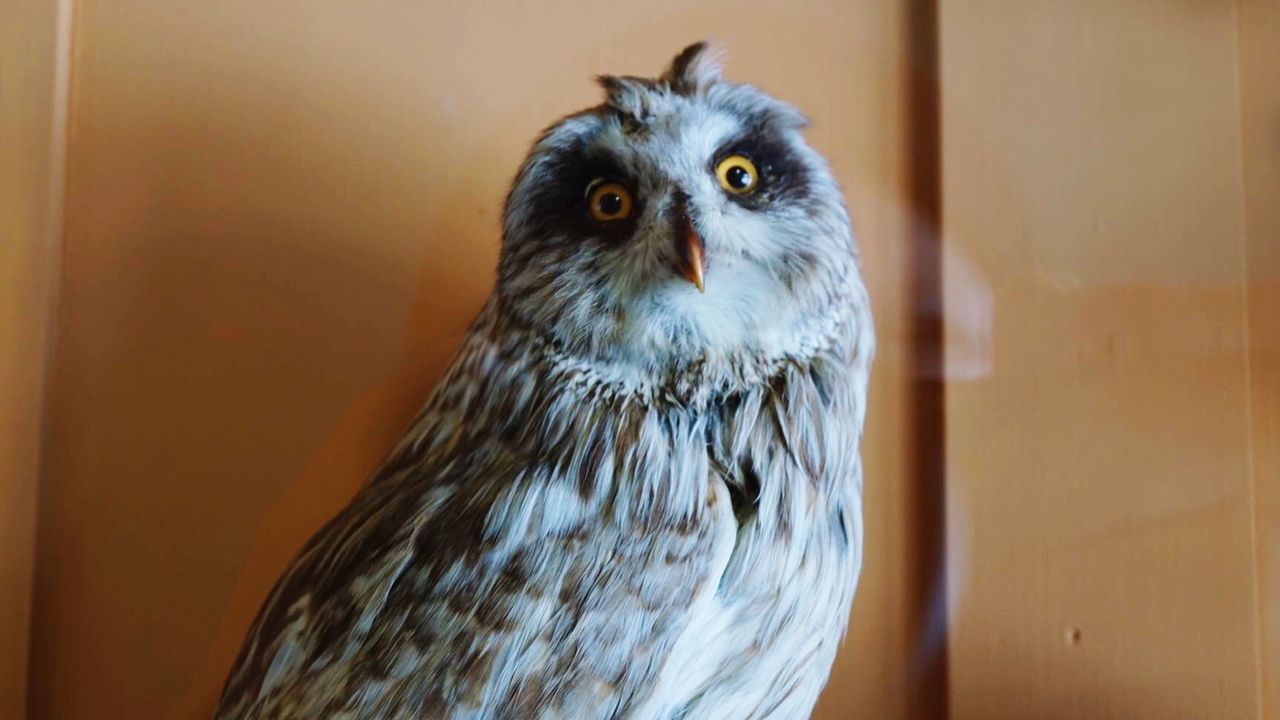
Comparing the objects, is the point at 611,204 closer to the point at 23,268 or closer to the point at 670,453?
the point at 670,453

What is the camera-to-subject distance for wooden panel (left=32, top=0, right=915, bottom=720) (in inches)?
29.2

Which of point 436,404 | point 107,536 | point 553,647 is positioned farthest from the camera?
point 107,536

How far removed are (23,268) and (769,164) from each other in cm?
65

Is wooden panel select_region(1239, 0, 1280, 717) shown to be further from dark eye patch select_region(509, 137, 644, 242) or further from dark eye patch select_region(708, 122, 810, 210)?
dark eye patch select_region(509, 137, 644, 242)

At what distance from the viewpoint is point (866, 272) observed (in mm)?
800

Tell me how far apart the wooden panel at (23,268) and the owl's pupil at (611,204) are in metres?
0.53

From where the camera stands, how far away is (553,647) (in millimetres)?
502

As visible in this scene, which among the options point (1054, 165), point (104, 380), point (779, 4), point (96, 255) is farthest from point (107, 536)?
point (1054, 165)

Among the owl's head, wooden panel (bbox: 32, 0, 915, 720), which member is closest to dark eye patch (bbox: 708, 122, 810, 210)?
the owl's head

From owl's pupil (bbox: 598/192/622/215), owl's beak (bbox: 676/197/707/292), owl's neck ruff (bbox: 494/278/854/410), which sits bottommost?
owl's neck ruff (bbox: 494/278/854/410)

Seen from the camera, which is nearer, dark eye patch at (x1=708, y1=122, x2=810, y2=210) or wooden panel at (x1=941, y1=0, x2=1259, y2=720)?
dark eye patch at (x1=708, y1=122, x2=810, y2=210)

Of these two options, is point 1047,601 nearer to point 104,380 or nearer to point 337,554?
point 337,554

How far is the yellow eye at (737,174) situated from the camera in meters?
0.58

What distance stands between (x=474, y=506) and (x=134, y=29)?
586mm
